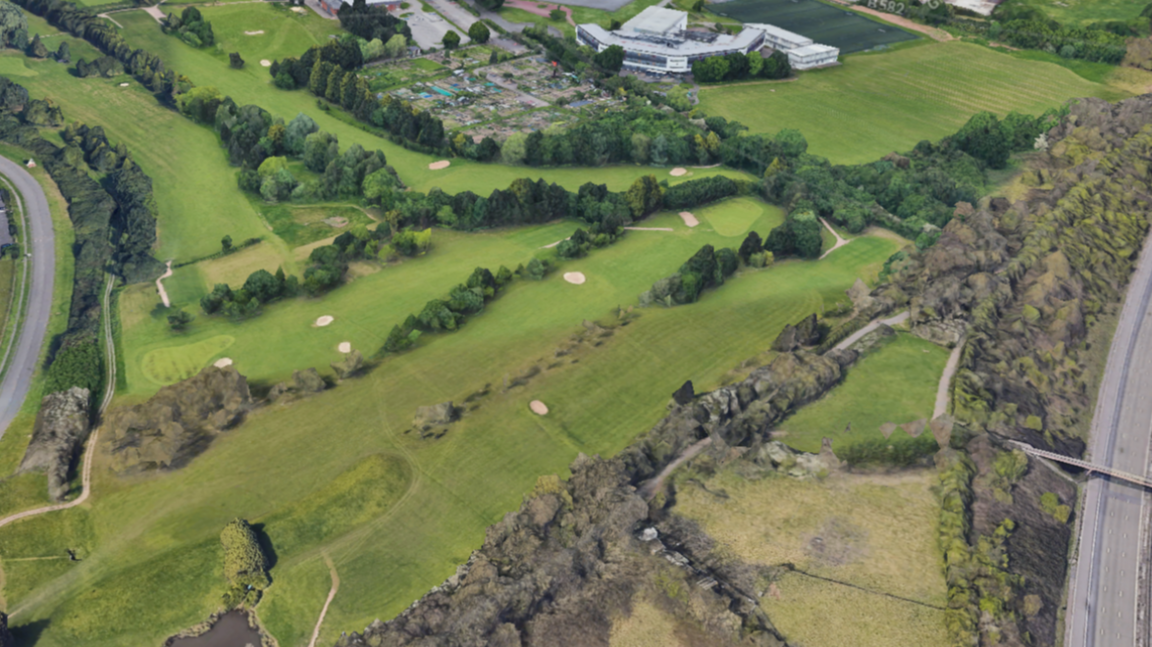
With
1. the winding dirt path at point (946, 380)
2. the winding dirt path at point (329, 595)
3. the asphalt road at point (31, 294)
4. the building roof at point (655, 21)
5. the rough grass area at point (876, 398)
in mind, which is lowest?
the asphalt road at point (31, 294)

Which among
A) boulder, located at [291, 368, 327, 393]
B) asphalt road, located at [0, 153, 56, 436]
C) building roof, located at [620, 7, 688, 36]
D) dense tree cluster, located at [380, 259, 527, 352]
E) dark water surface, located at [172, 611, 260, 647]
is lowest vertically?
asphalt road, located at [0, 153, 56, 436]

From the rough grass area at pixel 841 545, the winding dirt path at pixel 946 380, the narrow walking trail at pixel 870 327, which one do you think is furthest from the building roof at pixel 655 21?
the rough grass area at pixel 841 545

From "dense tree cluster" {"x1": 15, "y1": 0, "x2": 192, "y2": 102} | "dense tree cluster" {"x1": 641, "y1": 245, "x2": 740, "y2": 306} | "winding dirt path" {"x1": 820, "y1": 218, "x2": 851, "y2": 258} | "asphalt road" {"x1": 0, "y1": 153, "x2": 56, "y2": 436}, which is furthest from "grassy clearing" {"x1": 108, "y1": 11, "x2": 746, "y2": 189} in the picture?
"dense tree cluster" {"x1": 641, "y1": 245, "x2": 740, "y2": 306}

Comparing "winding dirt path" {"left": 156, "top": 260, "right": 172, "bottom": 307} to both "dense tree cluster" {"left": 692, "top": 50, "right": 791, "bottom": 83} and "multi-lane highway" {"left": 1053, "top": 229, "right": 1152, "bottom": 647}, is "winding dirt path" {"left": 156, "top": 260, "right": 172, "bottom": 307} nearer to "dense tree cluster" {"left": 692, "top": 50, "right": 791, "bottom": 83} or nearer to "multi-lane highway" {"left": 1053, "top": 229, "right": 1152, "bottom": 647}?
"multi-lane highway" {"left": 1053, "top": 229, "right": 1152, "bottom": 647}

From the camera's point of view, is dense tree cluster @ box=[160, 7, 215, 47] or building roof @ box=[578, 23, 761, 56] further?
dense tree cluster @ box=[160, 7, 215, 47]

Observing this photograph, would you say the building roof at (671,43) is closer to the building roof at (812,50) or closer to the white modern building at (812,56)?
the building roof at (812,50)

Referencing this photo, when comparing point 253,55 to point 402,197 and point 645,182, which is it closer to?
point 402,197

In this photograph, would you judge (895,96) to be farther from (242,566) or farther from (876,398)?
(242,566)
